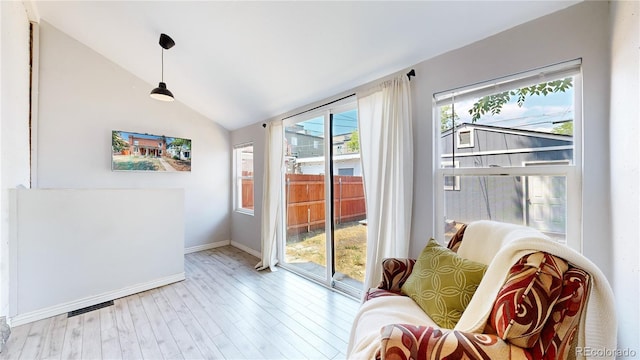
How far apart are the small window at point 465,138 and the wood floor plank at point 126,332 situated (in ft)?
9.19

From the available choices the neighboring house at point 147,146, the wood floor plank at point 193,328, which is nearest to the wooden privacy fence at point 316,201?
the wood floor plank at point 193,328

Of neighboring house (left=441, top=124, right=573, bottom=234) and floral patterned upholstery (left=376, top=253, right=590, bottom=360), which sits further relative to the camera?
neighboring house (left=441, top=124, right=573, bottom=234)

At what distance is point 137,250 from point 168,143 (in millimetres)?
1814

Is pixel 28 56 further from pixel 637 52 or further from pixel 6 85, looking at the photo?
pixel 637 52

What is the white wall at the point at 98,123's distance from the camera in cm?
288

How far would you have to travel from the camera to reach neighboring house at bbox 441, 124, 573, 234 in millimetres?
1413

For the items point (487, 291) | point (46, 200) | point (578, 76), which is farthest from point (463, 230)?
point (46, 200)

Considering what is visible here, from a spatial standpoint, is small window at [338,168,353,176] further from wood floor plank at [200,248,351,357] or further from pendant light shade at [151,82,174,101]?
pendant light shade at [151,82,174,101]

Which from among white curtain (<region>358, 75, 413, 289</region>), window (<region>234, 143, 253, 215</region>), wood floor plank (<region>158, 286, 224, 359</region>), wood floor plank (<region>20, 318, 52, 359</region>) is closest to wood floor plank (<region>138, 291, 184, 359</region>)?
wood floor plank (<region>158, 286, 224, 359</region>)

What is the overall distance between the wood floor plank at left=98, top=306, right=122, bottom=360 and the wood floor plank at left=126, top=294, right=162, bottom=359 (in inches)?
4.8

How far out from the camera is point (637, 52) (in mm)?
936

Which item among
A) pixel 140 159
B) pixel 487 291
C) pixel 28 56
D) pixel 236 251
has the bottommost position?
pixel 236 251

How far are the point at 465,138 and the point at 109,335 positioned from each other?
3197 mm

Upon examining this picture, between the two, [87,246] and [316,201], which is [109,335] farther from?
[316,201]
